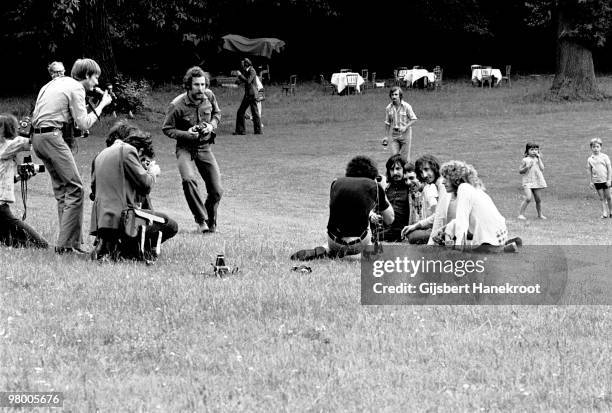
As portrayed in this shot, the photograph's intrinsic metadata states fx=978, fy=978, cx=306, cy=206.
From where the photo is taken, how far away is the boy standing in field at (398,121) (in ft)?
67.4

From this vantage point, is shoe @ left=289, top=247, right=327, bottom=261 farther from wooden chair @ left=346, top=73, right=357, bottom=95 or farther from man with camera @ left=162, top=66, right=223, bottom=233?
wooden chair @ left=346, top=73, right=357, bottom=95

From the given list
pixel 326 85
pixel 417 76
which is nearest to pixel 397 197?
pixel 417 76

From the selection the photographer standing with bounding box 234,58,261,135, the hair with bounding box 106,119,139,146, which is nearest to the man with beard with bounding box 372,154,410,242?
the hair with bounding box 106,119,139,146

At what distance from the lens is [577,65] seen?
37.5m

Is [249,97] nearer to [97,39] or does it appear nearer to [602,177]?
[97,39]

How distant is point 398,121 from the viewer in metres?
20.6

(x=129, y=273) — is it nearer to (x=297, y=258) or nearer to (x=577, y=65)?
(x=297, y=258)

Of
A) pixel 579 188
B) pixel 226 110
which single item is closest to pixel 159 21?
pixel 226 110

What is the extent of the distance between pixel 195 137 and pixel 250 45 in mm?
36262

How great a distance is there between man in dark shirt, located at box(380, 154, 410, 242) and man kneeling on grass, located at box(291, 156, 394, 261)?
7.83ft

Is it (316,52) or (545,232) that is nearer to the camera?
(545,232)

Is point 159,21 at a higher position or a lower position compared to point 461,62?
higher

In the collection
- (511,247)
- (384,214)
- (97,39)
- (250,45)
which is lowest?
(250,45)

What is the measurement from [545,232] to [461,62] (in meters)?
39.6
